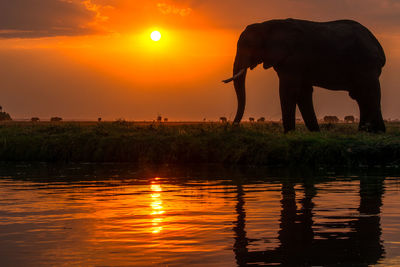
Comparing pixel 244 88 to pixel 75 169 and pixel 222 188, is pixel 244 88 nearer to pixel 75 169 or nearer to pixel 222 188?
pixel 75 169

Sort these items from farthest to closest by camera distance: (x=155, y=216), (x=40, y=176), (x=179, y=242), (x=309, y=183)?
(x=40, y=176) → (x=309, y=183) → (x=155, y=216) → (x=179, y=242)

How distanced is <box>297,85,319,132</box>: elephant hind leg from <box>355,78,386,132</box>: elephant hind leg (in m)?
1.88

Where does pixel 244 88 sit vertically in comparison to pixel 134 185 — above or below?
above

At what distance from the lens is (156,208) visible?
13.1m

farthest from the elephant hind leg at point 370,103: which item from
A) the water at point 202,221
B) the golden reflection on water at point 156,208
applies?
the golden reflection on water at point 156,208

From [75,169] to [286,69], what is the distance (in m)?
8.98

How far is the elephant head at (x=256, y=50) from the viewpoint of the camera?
27.0 m

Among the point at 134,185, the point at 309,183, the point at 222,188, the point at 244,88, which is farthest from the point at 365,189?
the point at 244,88

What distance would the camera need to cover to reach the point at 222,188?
16.8 meters

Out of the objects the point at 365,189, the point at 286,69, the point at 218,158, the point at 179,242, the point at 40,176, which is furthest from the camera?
the point at 286,69

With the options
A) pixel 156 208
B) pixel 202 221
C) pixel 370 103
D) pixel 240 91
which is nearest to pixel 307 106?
pixel 370 103

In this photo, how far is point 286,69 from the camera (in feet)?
88.3

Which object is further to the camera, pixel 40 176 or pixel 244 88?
pixel 244 88

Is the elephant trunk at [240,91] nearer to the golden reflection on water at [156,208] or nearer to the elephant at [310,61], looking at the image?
the elephant at [310,61]
